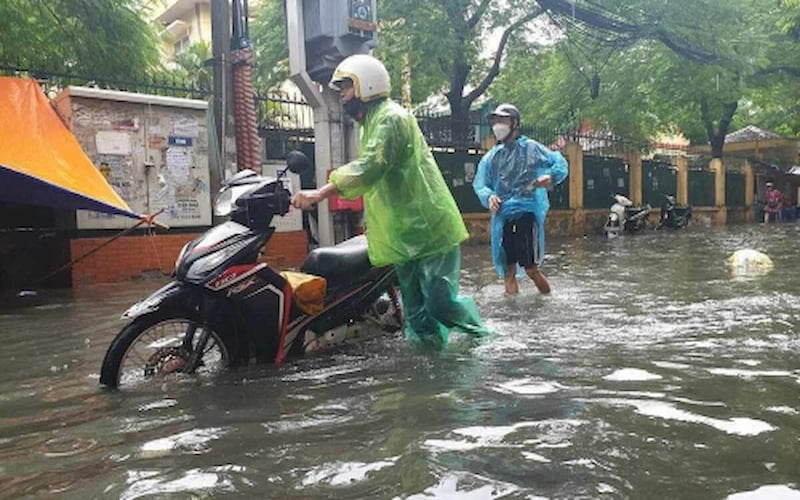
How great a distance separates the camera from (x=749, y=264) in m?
7.39

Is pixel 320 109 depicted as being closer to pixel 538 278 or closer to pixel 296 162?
pixel 538 278

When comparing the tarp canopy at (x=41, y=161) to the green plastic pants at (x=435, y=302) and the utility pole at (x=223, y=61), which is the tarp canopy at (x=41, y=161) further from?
the green plastic pants at (x=435, y=302)

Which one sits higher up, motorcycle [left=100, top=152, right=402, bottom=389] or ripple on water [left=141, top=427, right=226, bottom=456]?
motorcycle [left=100, top=152, right=402, bottom=389]

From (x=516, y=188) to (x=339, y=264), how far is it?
2.25 meters

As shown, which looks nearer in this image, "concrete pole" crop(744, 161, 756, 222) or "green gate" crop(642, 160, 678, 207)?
"green gate" crop(642, 160, 678, 207)

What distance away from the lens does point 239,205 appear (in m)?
3.27

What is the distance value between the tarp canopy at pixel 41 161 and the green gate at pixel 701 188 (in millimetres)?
19585

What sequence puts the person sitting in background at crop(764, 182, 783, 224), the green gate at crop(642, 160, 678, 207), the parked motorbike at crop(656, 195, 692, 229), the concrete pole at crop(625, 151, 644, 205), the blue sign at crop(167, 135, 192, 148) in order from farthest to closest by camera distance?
the person sitting in background at crop(764, 182, 783, 224) → the green gate at crop(642, 160, 678, 207) → the parked motorbike at crop(656, 195, 692, 229) → the concrete pole at crop(625, 151, 644, 205) → the blue sign at crop(167, 135, 192, 148)

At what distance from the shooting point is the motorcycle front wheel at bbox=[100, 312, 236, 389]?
3068mm

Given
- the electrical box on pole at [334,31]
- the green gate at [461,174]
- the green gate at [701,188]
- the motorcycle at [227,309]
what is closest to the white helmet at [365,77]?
the motorcycle at [227,309]

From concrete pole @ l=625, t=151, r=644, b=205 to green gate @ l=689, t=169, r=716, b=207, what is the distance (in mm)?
3964

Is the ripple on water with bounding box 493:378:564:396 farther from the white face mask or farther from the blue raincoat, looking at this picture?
the white face mask

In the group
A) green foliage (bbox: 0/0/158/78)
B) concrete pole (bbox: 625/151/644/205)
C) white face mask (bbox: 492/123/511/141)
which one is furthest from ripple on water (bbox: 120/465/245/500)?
concrete pole (bbox: 625/151/644/205)

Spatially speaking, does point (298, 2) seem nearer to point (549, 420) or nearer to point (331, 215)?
point (331, 215)
